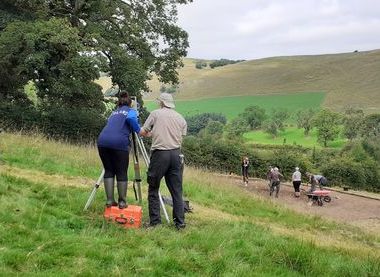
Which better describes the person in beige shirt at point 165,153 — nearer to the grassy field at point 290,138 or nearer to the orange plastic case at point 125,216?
the orange plastic case at point 125,216

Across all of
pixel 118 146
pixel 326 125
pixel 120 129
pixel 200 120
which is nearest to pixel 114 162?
pixel 118 146

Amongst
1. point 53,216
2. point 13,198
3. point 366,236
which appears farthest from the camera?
point 366,236

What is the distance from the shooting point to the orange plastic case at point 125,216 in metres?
7.41

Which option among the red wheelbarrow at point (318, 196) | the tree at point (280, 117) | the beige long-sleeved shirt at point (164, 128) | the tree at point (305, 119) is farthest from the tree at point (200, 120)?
the beige long-sleeved shirt at point (164, 128)

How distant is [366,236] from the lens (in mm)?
14570

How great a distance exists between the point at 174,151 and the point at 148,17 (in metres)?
26.2

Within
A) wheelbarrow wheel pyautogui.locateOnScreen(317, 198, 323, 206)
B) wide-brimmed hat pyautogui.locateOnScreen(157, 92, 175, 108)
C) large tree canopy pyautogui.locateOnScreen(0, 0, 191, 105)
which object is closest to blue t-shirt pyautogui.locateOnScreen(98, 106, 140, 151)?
wide-brimmed hat pyautogui.locateOnScreen(157, 92, 175, 108)

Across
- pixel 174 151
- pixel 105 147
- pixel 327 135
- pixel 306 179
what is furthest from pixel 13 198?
pixel 327 135

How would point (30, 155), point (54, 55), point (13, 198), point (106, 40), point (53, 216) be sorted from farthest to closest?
point (106, 40), point (54, 55), point (30, 155), point (13, 198), point (53, 216)

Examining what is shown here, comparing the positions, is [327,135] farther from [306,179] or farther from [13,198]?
[13,198]

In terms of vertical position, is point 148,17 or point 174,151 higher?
point 148,17

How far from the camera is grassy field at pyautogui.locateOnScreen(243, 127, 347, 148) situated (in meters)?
78.1

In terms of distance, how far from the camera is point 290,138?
83.9 metres

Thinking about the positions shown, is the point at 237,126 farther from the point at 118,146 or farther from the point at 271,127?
the point at 118,146
